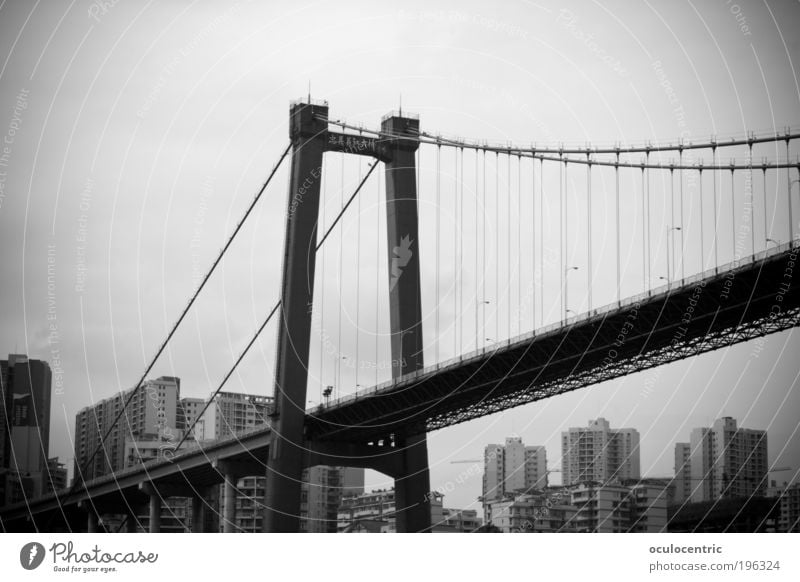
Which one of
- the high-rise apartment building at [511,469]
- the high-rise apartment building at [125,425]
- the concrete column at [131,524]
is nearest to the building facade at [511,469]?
the high-rise apartment building at [511,469]

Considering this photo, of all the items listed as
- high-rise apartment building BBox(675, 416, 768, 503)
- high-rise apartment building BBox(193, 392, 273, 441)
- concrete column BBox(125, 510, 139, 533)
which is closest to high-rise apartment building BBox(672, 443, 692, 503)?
high-rise apartment building BBox(675, 416, 768, 503)

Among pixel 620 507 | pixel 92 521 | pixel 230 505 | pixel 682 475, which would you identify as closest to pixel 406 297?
pixel 230 505

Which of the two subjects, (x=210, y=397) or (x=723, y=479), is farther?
(x=723, y=479)

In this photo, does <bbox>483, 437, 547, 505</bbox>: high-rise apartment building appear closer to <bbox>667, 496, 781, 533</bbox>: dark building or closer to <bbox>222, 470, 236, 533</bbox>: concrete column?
<bbox>667, 496, 781, 533</bbox>: dark building

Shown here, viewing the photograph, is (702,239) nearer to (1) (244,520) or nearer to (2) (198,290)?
(2) (198,290)
